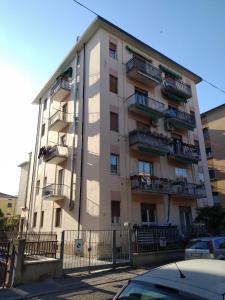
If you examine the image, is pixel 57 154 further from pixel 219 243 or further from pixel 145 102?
pixel 219 243

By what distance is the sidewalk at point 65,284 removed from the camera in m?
8.03

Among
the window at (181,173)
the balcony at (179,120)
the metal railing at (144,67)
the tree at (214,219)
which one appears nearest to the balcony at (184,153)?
the window at (181,173)

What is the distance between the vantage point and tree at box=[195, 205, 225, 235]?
18.8 metres

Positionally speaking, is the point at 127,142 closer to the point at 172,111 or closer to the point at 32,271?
the point at 172,111

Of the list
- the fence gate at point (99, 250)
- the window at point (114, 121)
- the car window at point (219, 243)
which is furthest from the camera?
the window at point (114, 121)

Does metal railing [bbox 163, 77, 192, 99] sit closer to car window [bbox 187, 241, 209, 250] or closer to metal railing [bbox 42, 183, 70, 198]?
metal railing [bbox 42, 183, 70, 198]

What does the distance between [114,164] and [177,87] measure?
11.0 meters

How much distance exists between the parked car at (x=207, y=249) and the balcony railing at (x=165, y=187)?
6.98 m

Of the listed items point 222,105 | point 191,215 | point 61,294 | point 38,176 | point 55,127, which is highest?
point 222,105

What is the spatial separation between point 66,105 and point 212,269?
21776mm

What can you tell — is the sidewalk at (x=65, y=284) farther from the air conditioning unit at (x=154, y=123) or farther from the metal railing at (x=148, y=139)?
the air conditioning unit at (x=154, y=123)

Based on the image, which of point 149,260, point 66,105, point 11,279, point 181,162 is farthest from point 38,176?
point 11,279

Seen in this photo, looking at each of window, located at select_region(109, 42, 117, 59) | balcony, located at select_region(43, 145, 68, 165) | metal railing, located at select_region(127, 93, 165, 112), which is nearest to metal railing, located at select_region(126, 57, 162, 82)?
window, located at select_region(109, 42, 117, 59)

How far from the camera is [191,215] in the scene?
22.0m
